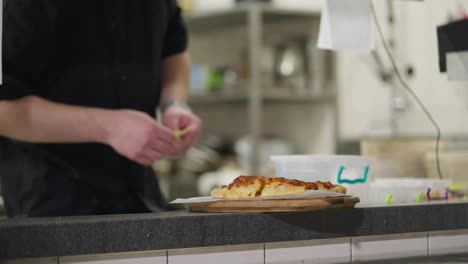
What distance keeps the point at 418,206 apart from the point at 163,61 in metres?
0.96

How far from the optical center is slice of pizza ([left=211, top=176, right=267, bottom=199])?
1152 millimetres

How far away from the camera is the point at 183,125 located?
182cm

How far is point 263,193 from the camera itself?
1.15m

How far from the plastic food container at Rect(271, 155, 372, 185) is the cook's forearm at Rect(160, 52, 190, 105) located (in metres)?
0.63

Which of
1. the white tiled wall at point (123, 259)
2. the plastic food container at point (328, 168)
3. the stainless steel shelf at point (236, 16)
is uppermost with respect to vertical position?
the stainless steel shelf at point (236, 16)

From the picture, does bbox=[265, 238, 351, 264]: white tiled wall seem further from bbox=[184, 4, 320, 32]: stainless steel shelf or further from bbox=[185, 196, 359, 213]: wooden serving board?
bbox=[184, 4, 320, 32]: stainless steel shelf

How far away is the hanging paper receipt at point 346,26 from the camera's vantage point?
1335mm

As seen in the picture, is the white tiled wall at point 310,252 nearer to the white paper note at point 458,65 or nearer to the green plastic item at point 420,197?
the green plastic item at point 420,197

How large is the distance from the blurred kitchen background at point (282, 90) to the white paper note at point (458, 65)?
172 cm

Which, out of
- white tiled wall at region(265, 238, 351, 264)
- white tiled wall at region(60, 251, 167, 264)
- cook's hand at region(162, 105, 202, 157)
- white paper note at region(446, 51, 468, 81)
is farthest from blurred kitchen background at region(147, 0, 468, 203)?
white tiled wall at region(60, 251, 167, 264)

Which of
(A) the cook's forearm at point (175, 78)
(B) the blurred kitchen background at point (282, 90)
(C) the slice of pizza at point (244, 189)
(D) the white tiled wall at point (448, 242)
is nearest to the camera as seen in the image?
(C) the slice of pizza at point (244, 189)

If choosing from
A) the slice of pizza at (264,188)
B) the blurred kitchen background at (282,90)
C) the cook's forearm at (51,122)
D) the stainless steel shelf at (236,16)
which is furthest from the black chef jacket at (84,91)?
the stainless steel shelf at (236,16)

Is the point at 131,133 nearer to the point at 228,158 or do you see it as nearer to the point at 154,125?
the point at 154,125

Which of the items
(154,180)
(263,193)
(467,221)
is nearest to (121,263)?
(263,193)
